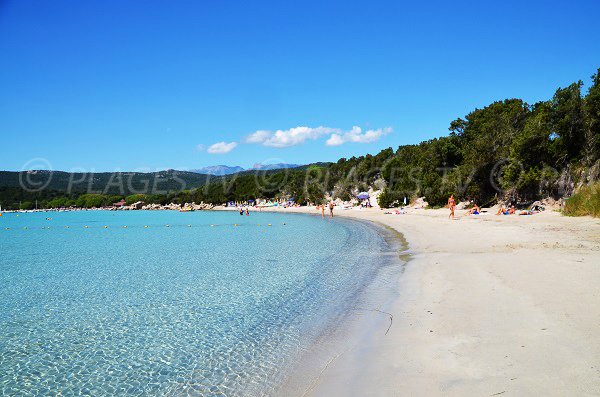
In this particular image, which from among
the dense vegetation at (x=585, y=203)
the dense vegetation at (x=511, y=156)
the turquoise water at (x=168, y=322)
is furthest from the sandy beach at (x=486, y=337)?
the dense vegetation at (x=511, y=156)

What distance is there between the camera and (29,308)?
7941 mm

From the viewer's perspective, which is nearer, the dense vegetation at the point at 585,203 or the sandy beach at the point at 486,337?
the sandy beach at the point at 486,337

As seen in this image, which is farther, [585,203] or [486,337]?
[585,203]

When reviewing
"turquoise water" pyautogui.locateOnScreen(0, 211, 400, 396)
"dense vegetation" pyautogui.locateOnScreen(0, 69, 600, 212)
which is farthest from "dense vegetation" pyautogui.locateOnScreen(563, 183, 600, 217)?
"turquoise water" pyautogui.locateOnScreen(0, 211, 400, 396)

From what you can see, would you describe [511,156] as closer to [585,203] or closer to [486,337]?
[585,203]

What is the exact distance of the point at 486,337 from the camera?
4.70 m

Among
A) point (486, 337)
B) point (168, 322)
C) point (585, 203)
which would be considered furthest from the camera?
point (585, 203)

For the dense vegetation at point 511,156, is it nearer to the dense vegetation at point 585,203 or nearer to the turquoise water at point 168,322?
the dense vegetation at point 585,203

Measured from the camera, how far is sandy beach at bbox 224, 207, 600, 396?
3588 millimetres

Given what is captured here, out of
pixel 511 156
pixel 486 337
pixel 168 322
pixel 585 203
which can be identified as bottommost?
pixel 168 322

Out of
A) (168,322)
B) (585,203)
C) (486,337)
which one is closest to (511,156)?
(585,203)

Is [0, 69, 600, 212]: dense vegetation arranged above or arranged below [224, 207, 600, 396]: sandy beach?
above

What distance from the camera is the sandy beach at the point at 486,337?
11.8 ft

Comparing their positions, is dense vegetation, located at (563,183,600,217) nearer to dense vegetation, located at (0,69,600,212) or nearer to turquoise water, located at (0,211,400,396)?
dense vegetation, located at (0,69,600,212)
